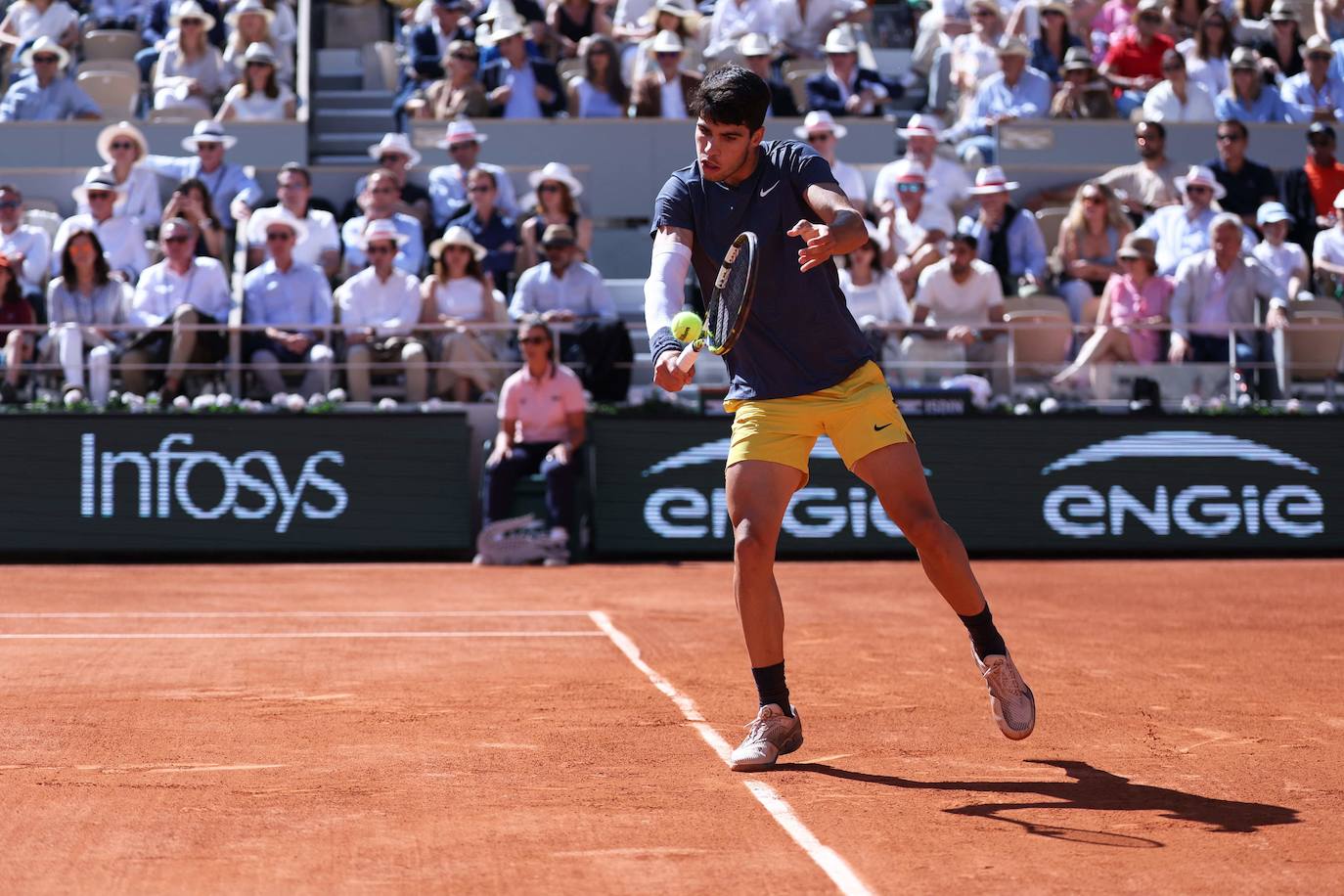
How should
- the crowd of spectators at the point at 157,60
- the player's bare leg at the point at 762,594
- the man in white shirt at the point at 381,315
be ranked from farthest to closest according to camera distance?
the crowd of spectators at the point at 157,60 → the man in white shirt at the point at 381,315 → the player's bare leg at the point at 762,594

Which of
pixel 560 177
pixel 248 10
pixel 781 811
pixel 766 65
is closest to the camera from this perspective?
pixel 781 811

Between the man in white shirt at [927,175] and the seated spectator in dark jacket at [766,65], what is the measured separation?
4.06 feet

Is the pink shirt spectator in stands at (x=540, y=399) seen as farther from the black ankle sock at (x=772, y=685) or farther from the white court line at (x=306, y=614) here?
the black ankle sock at (x=772, y=685)

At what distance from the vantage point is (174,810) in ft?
16.6

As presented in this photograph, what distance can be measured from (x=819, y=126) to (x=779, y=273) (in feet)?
35.5

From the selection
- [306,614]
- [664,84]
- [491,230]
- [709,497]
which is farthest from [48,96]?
[306,614]

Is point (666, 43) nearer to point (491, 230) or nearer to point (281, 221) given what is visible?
point (491, 230)

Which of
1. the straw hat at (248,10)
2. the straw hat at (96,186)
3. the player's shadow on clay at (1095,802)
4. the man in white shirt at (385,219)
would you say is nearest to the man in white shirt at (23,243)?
the straw hat at (96,186)

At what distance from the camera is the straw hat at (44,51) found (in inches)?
723

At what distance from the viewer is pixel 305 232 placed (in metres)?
16.1

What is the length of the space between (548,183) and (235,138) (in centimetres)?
404

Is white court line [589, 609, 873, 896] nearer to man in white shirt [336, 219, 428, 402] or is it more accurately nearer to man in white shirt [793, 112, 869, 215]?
man in white shirt [336, 219, 428, 402]

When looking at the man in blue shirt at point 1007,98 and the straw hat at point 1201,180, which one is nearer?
the straw hat at point 1201,180

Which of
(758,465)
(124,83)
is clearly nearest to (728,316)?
(758,465)
